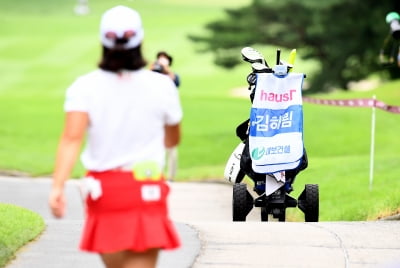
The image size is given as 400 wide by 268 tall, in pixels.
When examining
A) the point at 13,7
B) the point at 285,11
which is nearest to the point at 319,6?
the point at 285,11

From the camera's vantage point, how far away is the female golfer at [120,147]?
611cm

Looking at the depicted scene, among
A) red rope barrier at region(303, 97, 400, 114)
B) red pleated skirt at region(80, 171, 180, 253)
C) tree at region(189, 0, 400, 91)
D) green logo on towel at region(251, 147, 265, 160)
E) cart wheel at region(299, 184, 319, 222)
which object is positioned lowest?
tree at region(189, 0, 400, 91)

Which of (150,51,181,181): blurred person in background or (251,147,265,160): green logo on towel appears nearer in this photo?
(251,147,265,160): green logo on towel

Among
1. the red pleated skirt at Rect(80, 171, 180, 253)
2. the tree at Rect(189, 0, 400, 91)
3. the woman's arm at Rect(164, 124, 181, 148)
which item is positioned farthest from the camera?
the tree at Rect(189, 0, 400, 91)

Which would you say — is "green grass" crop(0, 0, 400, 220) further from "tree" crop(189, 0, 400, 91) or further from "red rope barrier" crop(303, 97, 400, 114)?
"tree" crop(189, 0, 400, 91)

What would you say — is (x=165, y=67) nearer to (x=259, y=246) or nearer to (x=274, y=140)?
(x=274, y=140)

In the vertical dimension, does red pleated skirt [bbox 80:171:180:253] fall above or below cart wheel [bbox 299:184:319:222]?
above

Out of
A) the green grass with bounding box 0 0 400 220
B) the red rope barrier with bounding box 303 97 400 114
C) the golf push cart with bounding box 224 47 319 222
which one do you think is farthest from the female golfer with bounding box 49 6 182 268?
the red rope barrier with bounding box 303 97 400 114

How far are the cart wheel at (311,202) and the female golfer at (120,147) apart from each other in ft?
20.8

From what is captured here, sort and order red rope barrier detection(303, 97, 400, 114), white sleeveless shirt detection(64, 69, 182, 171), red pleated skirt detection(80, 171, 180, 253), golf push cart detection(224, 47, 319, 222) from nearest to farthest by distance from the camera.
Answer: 1. red pleated skirt detection(80, 171, 180, 253)
2. white sleeveless shirt detection(64, 69, 182, 171)
3. golf push cart detection(224, 47, 319, 222)
4. red rope barrier detection(303, 97, 400, 114)

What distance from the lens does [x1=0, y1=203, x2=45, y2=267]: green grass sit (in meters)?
9.23

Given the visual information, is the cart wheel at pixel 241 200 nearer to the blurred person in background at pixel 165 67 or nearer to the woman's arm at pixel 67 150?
the blurred person in background at pixel 165 67

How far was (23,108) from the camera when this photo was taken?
3484cm

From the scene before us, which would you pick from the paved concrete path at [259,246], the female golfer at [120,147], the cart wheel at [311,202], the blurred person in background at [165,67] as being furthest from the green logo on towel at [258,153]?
the female golfer at [120,147]
